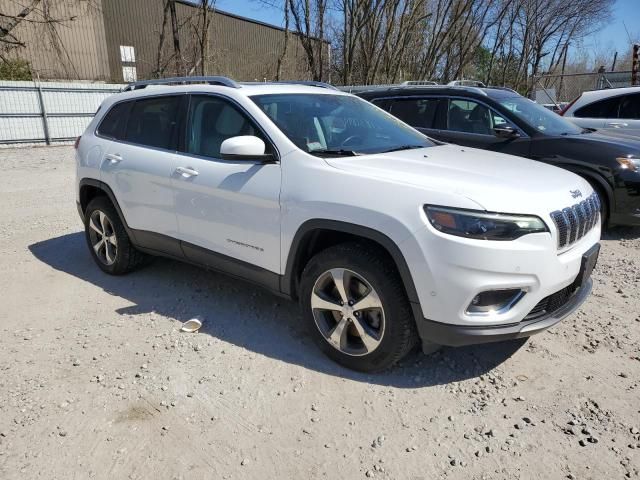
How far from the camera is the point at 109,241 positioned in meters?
4.81

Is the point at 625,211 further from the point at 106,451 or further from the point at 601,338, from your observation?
the point at 106,451

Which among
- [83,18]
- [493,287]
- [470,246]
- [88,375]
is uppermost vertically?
[83,18]

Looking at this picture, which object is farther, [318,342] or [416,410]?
[318,342]

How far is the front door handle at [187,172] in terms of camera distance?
149 inches

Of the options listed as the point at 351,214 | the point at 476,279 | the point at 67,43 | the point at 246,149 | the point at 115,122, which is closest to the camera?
the point at 476,279

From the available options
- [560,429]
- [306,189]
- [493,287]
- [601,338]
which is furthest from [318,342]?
[601,338]

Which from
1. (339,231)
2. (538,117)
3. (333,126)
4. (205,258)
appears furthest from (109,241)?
(538,117)

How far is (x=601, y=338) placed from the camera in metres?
3.58

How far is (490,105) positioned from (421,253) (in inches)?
184

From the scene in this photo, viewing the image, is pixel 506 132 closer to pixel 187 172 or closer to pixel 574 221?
pixel 574 221

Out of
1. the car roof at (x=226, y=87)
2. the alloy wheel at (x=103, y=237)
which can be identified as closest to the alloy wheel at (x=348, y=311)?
the car roof at (x=226, y=87)

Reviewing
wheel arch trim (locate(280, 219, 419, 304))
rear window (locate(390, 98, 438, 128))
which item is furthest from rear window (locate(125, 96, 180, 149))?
rear window (locate(390, 98, 438, 128))

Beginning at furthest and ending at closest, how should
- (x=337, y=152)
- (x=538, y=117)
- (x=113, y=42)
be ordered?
(x=113, y=42) < (x=538, y=117) < (x=337, y=152)

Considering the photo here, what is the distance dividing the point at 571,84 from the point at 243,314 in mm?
35759
